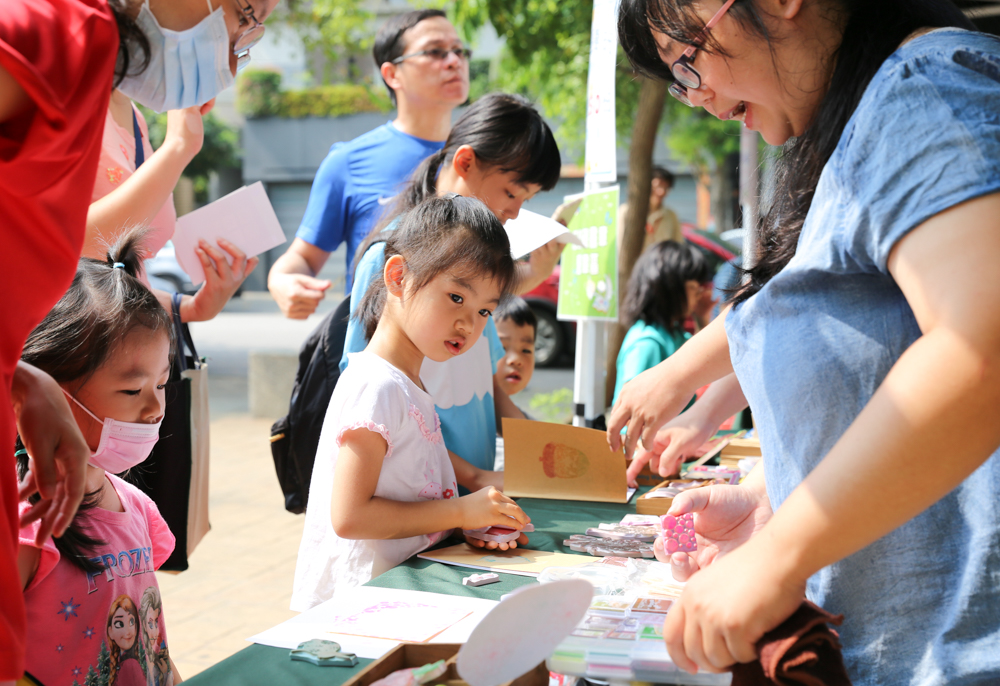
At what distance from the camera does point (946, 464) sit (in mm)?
691

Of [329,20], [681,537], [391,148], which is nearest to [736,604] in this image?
[681,537]

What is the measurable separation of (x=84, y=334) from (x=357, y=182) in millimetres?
1523

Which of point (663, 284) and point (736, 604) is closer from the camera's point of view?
point (736, 604)

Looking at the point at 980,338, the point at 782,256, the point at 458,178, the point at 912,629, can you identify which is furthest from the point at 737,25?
the point at 458,178

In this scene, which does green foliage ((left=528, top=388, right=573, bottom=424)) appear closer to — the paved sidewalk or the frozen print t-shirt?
the paved sidewalk

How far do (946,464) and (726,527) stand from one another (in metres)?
0.55

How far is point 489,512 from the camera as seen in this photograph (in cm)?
151

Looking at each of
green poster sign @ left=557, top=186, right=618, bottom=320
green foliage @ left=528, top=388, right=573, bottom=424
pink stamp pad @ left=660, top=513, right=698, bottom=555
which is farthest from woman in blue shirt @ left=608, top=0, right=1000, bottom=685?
green foliage @ left=528, top=388, right=573, bottom=424

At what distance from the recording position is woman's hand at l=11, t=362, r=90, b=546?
960 mm

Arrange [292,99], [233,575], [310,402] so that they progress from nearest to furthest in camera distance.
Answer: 1. [310,402]
2. [233,575]
3. [292,99]

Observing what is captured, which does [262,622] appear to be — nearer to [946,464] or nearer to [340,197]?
[340,197]

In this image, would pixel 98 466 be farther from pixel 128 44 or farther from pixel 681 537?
pixel 681 537

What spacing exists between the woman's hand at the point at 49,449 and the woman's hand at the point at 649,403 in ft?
2.93

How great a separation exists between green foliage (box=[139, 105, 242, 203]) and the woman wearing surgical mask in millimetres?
20830
